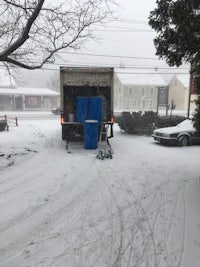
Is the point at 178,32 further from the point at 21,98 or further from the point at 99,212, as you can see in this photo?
the point at 21,98

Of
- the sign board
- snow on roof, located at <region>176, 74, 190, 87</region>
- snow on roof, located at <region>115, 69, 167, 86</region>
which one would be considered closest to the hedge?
the sign board

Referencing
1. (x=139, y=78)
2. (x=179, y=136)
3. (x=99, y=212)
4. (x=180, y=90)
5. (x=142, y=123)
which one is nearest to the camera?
(x=99, y=212)

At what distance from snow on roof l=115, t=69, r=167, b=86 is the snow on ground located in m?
43.3

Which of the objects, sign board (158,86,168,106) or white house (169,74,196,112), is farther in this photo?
white house (169,74,196,112)

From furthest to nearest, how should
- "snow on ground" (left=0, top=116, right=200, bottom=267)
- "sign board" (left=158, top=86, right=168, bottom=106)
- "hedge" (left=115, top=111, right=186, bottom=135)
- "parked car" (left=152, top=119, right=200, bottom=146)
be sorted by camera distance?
1. "sign board" (left=158, top=86, right=168, bottom=106)
2. "hedge" (left=115, top=111, right=186, bottom=135)
3. "parked car" (left=152, top=119, right=200, bottom=146)
4. "snow on ground" (left=0, top=116, right=200, bottom=267)

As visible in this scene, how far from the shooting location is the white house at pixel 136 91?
49.8 meters

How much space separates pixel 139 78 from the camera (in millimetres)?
51188

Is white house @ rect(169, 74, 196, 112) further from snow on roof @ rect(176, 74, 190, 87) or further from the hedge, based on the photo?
the hedge

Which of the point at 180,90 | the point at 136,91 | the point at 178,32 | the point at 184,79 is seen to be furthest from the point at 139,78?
the point at 178,32

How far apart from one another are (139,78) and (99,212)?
4916 centimetres

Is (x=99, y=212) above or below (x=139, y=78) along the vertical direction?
below

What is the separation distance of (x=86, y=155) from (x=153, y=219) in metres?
5.04

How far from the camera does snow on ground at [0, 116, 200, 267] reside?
3355mm

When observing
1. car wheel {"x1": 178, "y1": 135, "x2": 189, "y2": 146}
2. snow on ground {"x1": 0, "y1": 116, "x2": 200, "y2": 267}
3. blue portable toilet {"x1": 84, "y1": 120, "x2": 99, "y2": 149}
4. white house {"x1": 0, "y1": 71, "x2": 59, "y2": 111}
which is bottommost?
snow on ground {"x1": 0, "y1": 116, "x2": 200, "y2": 267}
